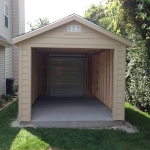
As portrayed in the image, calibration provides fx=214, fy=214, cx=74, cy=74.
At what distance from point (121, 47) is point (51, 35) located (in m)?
2.07

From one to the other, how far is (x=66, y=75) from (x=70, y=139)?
6336 mm

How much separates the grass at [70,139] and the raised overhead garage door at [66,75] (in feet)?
16.9

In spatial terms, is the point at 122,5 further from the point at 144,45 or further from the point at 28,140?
the point at 28,140

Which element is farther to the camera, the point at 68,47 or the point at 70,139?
the point at 68,47

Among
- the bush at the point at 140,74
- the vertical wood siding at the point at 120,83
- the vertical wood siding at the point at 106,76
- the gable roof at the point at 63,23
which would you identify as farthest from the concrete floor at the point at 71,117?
the gable roof at the point at 63,23

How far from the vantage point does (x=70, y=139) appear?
5039mm

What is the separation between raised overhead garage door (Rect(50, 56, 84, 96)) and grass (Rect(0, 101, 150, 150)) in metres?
5.16

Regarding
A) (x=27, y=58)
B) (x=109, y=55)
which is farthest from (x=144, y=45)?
(x=27, y=58)

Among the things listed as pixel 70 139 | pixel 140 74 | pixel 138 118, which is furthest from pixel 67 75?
pixel 70 139

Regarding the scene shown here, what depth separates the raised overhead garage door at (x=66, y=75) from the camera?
1113cm

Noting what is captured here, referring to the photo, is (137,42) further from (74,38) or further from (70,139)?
(70,139)

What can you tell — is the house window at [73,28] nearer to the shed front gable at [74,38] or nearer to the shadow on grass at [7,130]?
the shed front gable at [74,38]

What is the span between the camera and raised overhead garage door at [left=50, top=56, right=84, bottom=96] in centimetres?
1113

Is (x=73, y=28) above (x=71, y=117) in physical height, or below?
above
